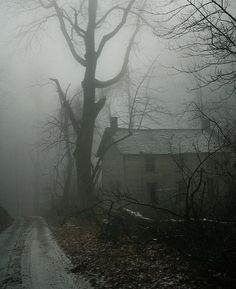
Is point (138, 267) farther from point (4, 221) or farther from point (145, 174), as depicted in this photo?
point (145, 174)

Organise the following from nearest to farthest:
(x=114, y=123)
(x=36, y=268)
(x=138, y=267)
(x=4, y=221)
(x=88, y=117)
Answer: (x=138, y=267) < (x=36, y=268) < (x=88, y=117) < (x=4, y=221) < (x=114, y=123)

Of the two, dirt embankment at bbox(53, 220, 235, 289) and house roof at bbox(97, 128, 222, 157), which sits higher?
house roof at bbox(97, 128, 222, 157)

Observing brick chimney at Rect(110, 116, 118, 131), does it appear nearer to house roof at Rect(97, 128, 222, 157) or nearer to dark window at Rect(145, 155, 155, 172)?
house roof at Rect(97, 128, 222, 157)

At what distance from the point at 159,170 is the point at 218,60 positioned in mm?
27335

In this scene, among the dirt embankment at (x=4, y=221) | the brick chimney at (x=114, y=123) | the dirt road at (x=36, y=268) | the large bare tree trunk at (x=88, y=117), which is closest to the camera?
the dirt road at (x=36, y=268)

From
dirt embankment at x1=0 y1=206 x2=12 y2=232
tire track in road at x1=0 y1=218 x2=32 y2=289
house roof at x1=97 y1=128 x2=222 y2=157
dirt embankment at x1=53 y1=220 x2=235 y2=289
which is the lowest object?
dirt embankment at x1=0 y1=206 x2=12 y2=232

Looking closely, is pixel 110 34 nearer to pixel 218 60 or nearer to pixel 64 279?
pixel 218 60

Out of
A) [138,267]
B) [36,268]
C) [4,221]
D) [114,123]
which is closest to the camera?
[138,267]

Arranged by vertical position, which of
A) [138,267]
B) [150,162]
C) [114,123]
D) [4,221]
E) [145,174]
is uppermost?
[114,123]

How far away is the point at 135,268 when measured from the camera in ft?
27.5

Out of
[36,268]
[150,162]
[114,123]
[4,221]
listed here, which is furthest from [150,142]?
[36,268]

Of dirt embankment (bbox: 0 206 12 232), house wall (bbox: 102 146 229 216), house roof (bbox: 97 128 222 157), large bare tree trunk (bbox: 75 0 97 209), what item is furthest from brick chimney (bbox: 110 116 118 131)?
large bare tree trunk (bbox: 75 0 97 209)

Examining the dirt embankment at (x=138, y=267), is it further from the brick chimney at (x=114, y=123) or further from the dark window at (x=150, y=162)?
the brick chimney at (x=114, y=123)

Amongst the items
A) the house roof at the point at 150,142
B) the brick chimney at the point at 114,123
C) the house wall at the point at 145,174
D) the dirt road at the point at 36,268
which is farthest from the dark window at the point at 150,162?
the dirt road at the point at 36,268
